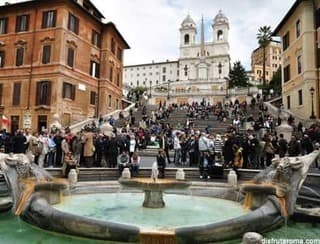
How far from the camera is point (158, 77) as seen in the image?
130 m

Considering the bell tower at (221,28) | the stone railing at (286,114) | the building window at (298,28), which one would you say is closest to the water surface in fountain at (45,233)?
the stone railing at (286,114)

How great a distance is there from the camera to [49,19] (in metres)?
32.3

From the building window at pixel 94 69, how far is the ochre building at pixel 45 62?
1.02 ft

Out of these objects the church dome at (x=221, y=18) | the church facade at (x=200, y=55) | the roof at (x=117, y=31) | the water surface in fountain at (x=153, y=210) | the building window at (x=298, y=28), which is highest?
the church dome at (x=221, y=18)

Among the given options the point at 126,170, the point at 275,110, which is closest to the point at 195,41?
the point at 275,110

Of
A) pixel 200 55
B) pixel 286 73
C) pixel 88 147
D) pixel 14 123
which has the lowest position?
pixel 88 147

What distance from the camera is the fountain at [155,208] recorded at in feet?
19.5

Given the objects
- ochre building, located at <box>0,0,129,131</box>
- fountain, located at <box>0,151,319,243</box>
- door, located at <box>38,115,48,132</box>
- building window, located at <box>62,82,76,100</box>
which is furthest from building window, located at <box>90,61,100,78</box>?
fountain, located at <box>0,151,319,243</box>

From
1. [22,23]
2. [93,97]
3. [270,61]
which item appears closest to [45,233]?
[93,97]

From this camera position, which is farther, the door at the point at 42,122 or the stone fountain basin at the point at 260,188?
the door at the point at 42,122

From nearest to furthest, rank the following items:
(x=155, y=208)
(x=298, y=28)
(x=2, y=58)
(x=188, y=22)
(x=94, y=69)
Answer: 1. (x=155, y=208)
2. (x=298, y=28)
3. (x=2, y=58)
4. (x=94, y=69)
5. (x=188, y=22)

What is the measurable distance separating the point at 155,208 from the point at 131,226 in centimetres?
361

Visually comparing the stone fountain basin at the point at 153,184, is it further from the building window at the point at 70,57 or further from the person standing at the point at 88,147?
the building window at the point at 70,57

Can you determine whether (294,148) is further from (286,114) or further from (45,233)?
(286,114)
